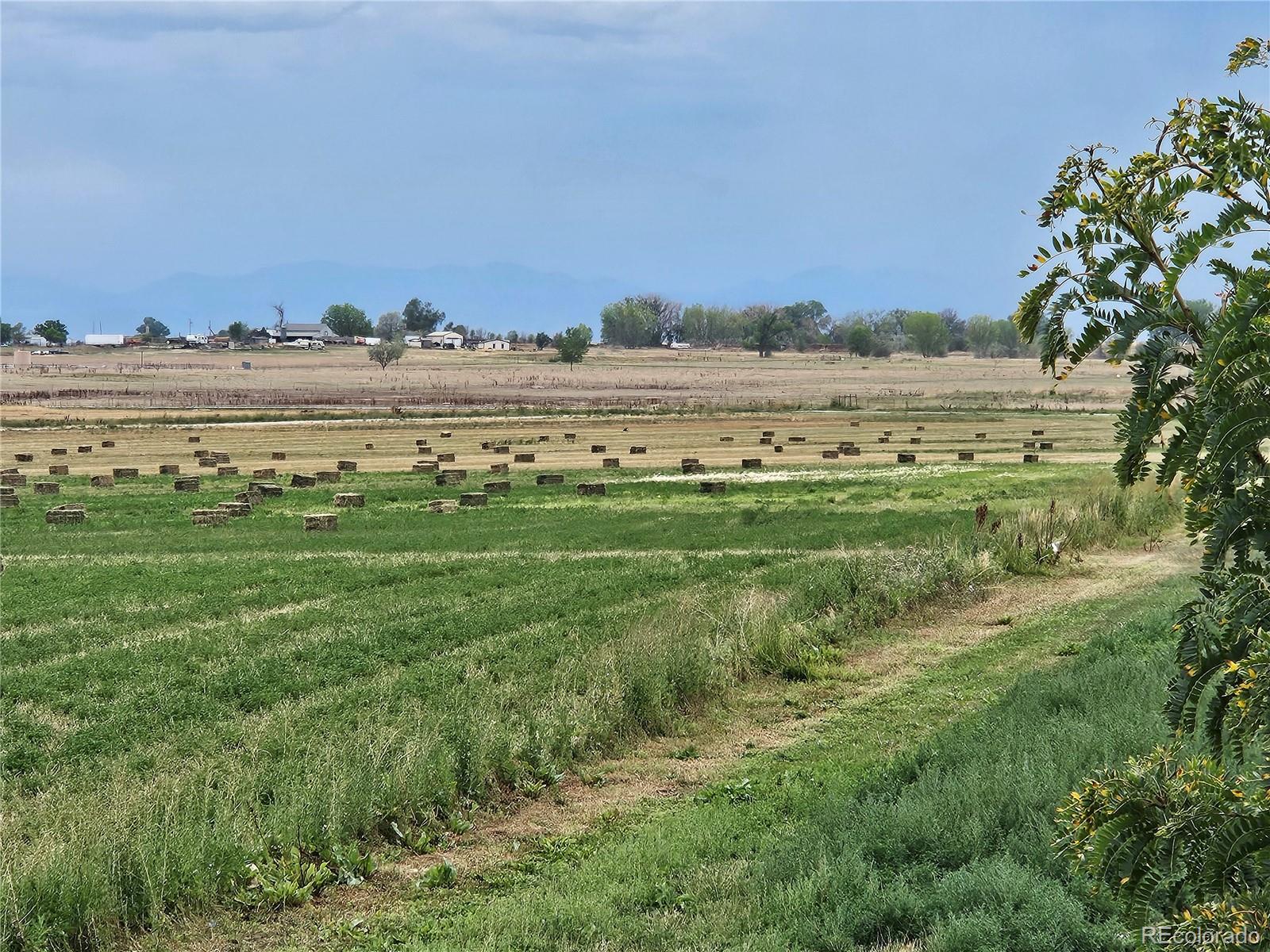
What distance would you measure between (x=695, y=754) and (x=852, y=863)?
5425 mm

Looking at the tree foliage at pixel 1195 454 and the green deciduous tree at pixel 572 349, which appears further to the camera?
the green deciduous tree at pixel 572 349

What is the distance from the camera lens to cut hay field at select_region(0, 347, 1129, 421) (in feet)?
361

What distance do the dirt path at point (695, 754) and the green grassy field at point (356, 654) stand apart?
35 cm

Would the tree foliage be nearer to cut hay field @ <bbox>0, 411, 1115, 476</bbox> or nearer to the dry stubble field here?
the dry stubble field

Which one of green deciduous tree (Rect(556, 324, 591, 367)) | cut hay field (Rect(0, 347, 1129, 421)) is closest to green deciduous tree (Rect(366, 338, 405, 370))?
cut hay field (Rect(0, 347, 1129, 421))

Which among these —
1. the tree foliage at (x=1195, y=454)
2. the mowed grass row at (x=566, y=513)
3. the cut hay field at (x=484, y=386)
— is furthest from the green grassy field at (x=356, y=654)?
the cut hay field at (x=484, y=386)

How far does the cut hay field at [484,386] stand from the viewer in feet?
361

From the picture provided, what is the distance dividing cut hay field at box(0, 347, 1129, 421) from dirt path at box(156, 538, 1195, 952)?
3079 inches

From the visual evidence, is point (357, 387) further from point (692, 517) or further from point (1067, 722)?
point (1067, 722)

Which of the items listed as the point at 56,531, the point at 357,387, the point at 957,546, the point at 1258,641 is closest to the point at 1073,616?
the point at 957,546

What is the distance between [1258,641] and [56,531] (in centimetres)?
3513

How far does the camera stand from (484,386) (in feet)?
478

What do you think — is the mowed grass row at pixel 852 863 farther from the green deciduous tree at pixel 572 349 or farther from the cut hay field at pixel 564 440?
the green deciduous tree at pixel 572 349

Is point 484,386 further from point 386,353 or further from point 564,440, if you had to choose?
point 564,440
